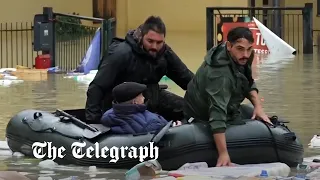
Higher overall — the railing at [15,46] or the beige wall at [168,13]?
the beige wall at [168,13]

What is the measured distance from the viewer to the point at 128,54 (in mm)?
9648

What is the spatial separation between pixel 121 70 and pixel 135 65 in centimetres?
15

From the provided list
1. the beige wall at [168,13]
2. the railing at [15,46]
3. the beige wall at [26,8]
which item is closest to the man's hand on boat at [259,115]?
the railing at [15,46]

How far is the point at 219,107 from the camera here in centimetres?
854

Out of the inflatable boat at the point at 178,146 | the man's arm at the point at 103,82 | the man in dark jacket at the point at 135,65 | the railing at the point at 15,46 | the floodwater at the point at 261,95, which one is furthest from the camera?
the railing at the point at 15,46

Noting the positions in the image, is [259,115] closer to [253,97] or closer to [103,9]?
[253,97]

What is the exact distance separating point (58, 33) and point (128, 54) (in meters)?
12.9

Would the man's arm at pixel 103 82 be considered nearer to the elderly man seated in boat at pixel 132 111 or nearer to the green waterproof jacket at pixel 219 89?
the elderly man seated in boat at pixel 132 111

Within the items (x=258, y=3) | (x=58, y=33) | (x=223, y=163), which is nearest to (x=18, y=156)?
(x=223, y=163)

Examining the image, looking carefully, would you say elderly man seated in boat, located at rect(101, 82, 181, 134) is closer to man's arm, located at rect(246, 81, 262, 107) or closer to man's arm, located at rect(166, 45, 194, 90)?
man's arm, located at rect(246, 81, 262, 107)

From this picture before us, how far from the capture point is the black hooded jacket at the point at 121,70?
9648mm

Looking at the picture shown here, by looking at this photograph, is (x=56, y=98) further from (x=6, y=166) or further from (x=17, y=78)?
(x=6, y=166)

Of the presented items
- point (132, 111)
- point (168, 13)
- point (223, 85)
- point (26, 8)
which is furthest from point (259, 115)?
point (168, 13)

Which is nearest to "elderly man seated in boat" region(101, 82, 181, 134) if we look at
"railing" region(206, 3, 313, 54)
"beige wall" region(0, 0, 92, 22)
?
"railing" region(206, 3, 313, 54)
